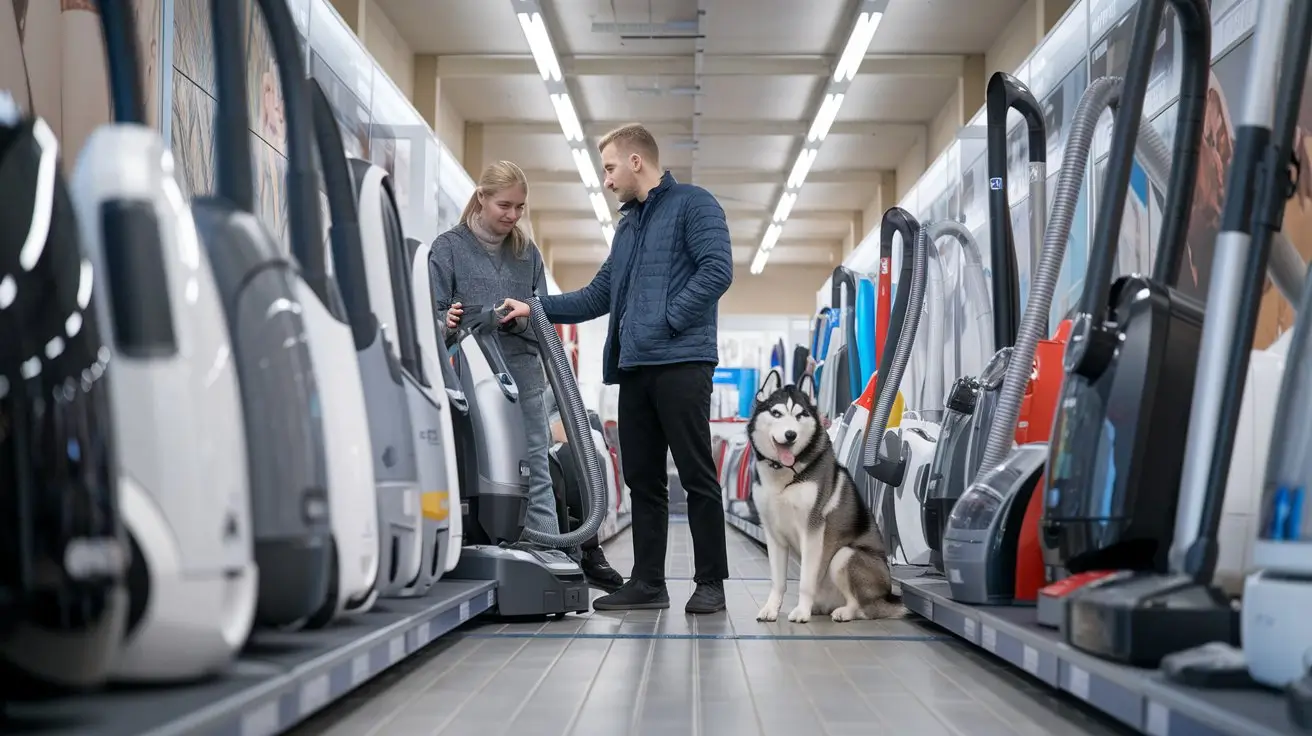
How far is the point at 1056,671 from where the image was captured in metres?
2.46

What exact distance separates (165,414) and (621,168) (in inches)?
113

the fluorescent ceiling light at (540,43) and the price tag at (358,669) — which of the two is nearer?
the price tag at (358,669)

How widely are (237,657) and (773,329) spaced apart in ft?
60.2

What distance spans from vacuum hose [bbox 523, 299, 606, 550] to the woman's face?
1.30ft

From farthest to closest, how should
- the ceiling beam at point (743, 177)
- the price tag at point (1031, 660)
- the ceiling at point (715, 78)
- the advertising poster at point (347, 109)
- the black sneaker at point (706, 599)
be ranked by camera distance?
the ceiling beam at point (743, 177)
the ceiling at point (715, 78)
the advertising poster at point (347, 109)
the black sneaker at point (706, 599)
the price tag at point (1031, 660)

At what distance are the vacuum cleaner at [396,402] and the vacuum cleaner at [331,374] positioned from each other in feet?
1.09

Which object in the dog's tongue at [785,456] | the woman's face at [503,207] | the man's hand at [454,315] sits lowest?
the dog's tongue at [785,456]

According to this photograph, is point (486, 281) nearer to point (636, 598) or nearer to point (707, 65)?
point (636, 598)

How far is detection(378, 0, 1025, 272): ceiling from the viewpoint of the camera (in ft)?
36.7

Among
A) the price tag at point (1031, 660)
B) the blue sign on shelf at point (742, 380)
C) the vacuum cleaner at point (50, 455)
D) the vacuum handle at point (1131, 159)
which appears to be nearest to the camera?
the vacuum cleaner at point (50, 455)

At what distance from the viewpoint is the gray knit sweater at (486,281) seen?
15.1 feet

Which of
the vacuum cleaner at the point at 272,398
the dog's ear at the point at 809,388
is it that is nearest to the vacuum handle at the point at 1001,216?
the dog's ear at the point at 809,388

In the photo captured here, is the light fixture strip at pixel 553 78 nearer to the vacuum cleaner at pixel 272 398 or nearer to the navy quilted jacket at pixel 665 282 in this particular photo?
the navy quilted jacket at pixel 665 282

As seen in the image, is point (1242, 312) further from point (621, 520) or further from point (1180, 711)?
point (621, 520)
